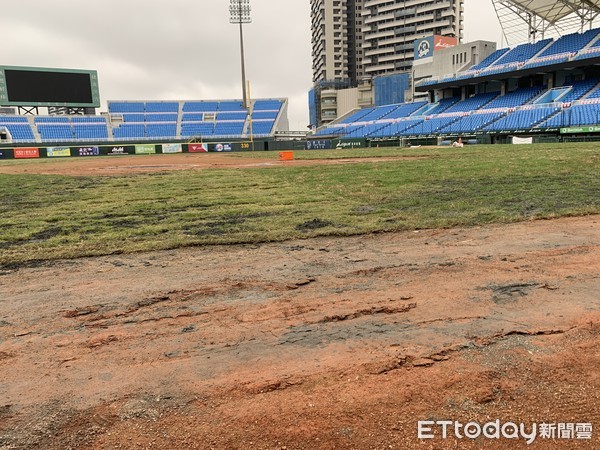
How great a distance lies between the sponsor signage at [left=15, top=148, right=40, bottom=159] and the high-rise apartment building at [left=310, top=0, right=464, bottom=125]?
216ft

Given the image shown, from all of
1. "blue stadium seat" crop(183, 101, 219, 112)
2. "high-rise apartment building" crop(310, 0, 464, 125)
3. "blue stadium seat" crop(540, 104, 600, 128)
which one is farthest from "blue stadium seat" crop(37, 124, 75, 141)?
"blue stadium seat" crop(540, 104, 600, 128)

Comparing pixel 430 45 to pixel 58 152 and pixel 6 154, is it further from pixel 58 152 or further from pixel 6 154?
pixel 6 154

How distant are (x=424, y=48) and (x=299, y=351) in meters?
81.8

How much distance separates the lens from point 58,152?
5747cm

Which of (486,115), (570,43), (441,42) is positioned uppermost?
(441,42)

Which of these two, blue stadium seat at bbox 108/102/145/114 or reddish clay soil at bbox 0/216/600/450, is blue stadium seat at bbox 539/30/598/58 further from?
blue stadium seat at bbox 108/102/145/114

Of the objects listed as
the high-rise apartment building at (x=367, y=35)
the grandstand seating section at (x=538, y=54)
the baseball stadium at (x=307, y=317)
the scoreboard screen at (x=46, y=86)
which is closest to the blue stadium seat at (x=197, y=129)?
the scoreboard screen at (x=46, y=86)

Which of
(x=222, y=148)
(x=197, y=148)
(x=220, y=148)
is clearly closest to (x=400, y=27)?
(x=222, y=148)

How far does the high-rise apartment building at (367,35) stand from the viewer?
10600cm

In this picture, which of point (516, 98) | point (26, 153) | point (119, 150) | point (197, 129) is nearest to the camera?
point (516, 98)

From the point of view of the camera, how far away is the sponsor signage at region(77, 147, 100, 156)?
58.2 metres

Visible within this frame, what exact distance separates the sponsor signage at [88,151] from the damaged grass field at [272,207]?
4636cm

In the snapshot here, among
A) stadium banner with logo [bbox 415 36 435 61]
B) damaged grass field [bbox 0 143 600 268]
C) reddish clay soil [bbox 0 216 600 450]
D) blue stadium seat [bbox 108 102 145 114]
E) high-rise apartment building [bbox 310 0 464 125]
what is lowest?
reddish clay soil [bbox 0 216 600 450]

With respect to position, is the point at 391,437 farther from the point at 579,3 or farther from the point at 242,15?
the point at 242,15
